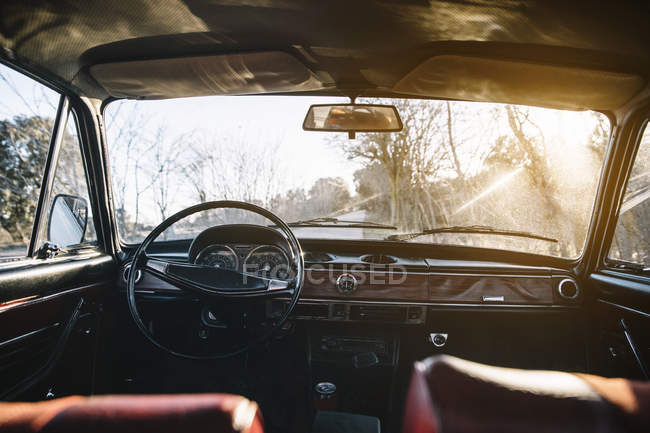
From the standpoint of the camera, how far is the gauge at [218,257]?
9.12 feet

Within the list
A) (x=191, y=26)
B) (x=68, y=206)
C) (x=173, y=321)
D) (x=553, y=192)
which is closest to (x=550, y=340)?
(x=553, y=192)

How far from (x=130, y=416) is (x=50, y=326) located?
185 cm

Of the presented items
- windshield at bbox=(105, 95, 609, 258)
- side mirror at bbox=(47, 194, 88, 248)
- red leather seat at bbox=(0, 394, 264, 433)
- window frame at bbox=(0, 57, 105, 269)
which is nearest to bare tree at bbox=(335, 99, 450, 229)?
windshield at bbox=(105, 95, 609, 258)

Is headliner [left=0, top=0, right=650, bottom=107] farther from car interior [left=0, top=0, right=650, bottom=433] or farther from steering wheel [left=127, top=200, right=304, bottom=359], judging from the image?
steering wheel [left=127, top=200, right=304, bottom=359]

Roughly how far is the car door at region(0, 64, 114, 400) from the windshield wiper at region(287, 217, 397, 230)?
1554 millimetres

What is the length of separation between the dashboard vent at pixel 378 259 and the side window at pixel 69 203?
2152 millimetres

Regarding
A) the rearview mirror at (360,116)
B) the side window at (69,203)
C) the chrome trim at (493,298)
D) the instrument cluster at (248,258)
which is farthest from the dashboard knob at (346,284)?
the side window at (69,203)

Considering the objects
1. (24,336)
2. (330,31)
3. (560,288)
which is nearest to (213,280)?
(24,336)

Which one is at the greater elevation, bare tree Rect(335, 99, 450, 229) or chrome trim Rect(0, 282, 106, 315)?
bare tree Rect(335, 99, 450, 229)

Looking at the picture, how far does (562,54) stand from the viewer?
2.46m

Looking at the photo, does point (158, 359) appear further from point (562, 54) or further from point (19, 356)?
point (562, 54)

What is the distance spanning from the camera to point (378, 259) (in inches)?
119

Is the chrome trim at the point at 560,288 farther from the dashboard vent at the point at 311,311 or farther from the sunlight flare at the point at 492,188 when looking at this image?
the dashboard vent at the point at 311,311

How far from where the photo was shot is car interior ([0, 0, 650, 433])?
2.23m
